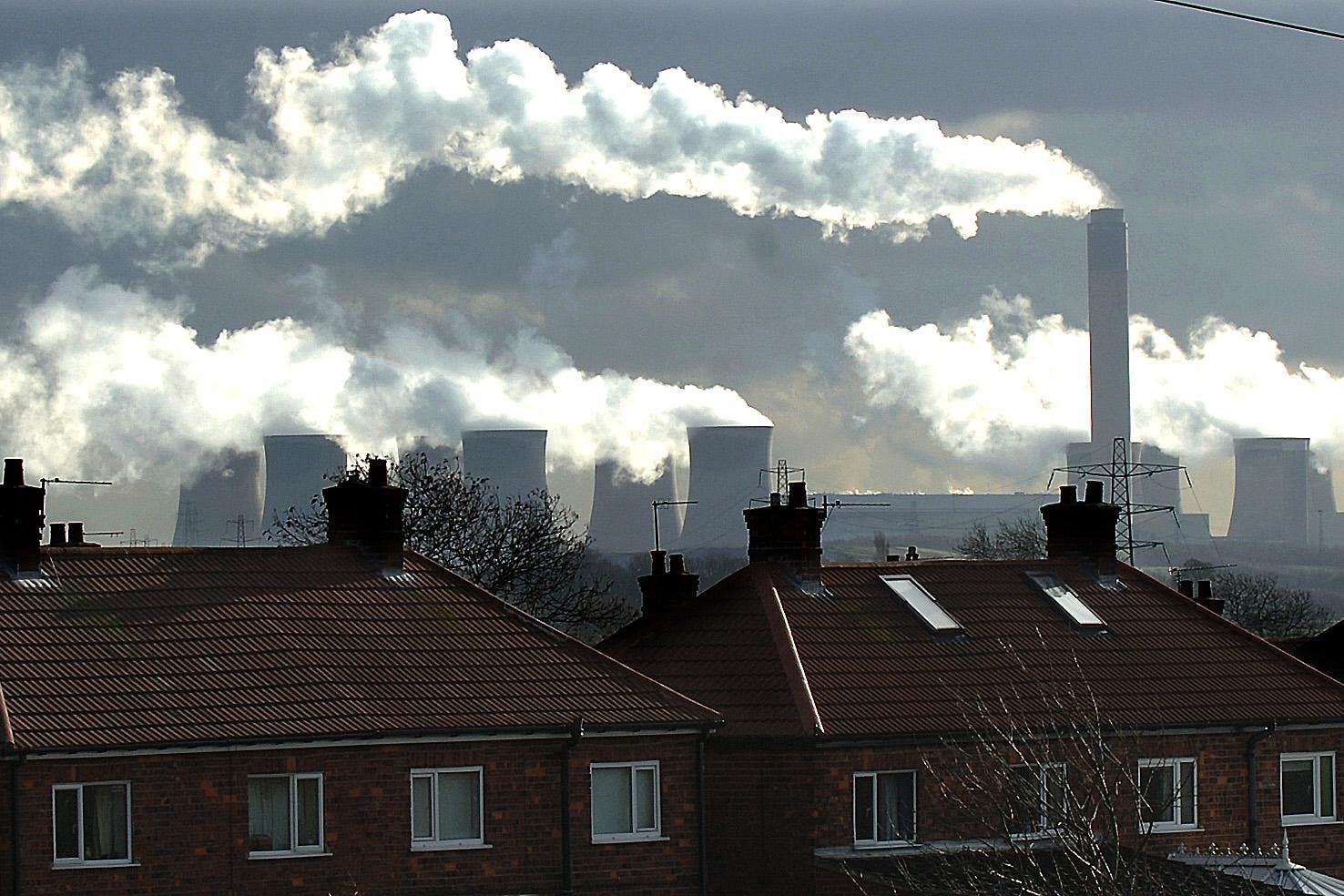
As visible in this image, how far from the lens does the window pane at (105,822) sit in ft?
92.6

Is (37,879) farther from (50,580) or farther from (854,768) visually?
(854,768)

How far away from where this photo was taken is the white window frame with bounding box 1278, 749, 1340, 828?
3575 cm

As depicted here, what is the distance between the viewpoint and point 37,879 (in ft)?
91.1

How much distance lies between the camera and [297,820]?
2942cm

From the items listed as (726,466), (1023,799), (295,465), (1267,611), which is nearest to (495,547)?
(1023,799)

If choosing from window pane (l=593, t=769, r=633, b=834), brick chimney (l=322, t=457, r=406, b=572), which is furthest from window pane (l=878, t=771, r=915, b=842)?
brick chimney (l=322, t=457, r=406, b=572)

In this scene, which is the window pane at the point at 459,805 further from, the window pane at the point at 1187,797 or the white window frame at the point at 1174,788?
the window pane at the point at 1187,797

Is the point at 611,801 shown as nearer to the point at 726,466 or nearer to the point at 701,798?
the point at 701,798

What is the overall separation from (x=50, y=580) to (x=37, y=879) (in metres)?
5.14

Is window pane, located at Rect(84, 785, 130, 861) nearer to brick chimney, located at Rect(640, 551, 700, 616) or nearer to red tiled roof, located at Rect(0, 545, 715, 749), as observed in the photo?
red tiled roof, located at Rect(0, 545, 715, 749)

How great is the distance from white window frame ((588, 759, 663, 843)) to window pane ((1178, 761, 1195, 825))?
921 centimetres

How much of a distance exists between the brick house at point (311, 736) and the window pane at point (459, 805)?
0.03 m

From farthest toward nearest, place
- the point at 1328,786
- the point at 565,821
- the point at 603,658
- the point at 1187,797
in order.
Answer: the point at 1328,786
the point at 1187,797
the point at 603,658
the point at 565,821

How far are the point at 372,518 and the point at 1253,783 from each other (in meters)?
15.6
